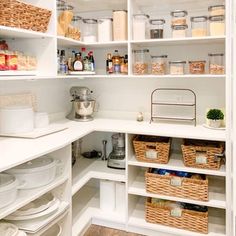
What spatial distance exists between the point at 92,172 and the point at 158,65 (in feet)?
3.49

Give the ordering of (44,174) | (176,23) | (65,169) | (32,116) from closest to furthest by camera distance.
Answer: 1. (44,174)
2. (65,169)
3. (32,116)
4. (176,23)

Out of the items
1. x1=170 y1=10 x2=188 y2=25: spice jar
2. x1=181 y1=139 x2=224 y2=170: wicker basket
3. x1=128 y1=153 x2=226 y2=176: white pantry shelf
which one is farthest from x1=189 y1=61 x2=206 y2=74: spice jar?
x1=128 y1=153 x2=226 y2=176: white pantry shelf

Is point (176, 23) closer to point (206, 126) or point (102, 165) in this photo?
point (206, 126)

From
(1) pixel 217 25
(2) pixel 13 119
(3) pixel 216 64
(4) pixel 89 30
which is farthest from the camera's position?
(4) pixel 89 30

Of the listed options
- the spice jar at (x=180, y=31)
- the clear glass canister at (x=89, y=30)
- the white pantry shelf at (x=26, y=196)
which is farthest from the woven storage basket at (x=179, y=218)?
the clear glass canister at (x=89, y=30)

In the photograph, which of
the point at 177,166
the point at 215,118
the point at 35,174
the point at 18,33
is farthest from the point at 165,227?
the point at 18,33

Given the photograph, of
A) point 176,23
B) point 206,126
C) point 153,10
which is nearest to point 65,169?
point 206,126

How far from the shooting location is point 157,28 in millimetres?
2307

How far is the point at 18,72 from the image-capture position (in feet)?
5.79

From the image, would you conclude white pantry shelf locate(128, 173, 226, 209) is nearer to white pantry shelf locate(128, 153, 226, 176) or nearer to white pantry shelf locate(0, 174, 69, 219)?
white pantry shelf locate(128, 153, 226, 176)

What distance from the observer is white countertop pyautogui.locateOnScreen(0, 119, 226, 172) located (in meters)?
1.49

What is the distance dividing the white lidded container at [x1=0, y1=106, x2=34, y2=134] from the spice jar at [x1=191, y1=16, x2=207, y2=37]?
1.41 m

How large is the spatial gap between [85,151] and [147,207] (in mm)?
930

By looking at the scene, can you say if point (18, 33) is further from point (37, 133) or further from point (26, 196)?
point (26, 196)
